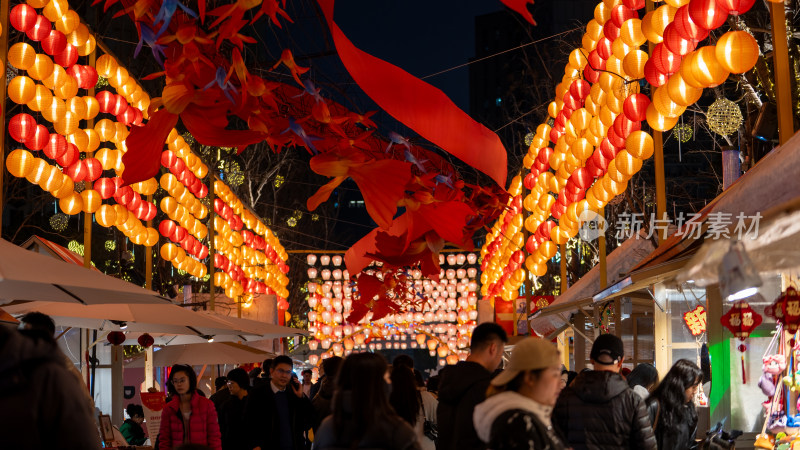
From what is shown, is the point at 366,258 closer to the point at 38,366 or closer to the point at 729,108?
the point at 729,108

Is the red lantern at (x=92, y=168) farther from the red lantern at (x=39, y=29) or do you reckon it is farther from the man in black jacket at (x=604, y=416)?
the man in black jacket at (x=604, y=416)

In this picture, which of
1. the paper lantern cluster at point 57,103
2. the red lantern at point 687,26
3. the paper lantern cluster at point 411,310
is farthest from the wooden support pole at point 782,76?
the paper lantern cluster at point 411,310

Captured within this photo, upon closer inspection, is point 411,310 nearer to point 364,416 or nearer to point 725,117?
point 725,117

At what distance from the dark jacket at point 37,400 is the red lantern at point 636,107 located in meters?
9.14

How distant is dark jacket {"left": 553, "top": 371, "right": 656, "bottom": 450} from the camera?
19.1 ft

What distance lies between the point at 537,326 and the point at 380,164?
38.0 feet

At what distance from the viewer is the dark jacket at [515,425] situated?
4031 millimetres

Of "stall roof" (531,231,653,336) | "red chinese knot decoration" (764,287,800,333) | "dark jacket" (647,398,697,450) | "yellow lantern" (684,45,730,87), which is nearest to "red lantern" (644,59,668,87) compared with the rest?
"yellow lantern" (684,45,730,87)

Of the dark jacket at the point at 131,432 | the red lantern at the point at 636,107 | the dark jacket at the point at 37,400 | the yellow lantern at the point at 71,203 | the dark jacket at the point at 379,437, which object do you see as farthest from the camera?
the dark jacket at the point at 131,432

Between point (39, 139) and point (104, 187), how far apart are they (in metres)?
2.44

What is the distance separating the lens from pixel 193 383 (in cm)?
845

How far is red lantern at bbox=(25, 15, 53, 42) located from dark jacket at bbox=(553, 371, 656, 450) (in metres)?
8.81

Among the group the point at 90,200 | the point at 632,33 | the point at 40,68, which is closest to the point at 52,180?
the point at 90,200

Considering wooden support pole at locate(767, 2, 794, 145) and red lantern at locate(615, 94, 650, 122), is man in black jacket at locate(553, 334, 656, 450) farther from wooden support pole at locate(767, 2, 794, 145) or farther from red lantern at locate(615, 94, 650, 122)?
red lantern at locate(615, 94, 650, 122)
